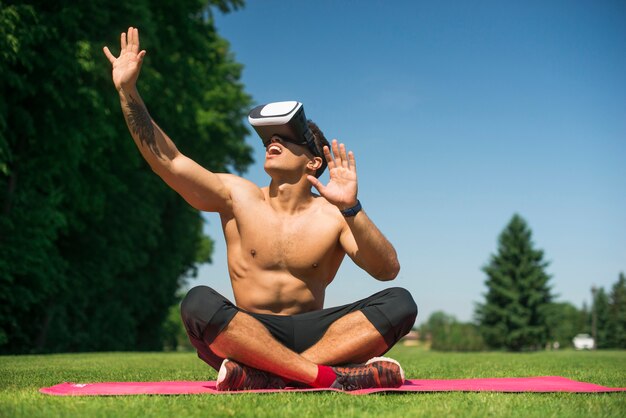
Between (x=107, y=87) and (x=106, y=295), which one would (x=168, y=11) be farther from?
(x=106, y=295)

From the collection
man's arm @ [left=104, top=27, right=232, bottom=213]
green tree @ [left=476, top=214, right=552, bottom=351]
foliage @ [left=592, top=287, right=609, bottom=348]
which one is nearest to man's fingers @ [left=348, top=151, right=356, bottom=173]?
man's arm @ [left=104, top=27, right=232, bottom=213]

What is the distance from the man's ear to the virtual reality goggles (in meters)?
0.05

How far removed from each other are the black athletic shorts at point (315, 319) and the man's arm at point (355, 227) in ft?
0.57

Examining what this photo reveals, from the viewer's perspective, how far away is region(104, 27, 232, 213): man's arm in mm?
4430

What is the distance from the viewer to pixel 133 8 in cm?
1521

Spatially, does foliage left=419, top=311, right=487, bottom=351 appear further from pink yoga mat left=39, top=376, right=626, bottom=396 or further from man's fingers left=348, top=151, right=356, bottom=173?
man's fingers left=348, top=151, right=356, bottom=173

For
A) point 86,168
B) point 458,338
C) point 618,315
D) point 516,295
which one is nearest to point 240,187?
point 86,168

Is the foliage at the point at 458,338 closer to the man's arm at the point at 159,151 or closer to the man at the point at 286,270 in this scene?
the man at the point at 286,270

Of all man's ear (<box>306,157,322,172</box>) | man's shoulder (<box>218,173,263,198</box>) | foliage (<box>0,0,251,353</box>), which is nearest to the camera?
man's shoulder (<box>218,173,263,198</box>)

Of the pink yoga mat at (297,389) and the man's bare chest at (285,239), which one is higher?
the man's bare chest at (285,239)

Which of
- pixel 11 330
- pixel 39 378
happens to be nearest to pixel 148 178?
pixel 11 330

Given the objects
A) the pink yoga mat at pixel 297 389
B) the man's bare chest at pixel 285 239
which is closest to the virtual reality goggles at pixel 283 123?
the man's bare chest at pixel 285 239

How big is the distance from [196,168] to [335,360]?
1490 mm

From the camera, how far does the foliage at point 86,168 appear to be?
13969 mm
